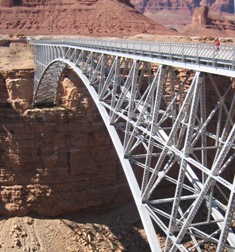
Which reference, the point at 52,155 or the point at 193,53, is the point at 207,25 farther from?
the point at 193,53

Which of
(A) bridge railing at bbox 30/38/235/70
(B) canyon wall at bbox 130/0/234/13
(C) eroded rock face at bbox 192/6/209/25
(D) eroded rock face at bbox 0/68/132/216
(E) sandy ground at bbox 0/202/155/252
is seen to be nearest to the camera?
(A) bridge railing at bbox 30/38/235/70

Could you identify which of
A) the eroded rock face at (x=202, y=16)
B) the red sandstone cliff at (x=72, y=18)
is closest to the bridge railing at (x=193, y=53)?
the red sandstone cliff at (x=72, y=18)

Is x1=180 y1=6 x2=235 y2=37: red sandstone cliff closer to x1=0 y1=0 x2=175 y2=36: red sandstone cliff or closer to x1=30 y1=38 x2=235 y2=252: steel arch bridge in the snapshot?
x1=0 y1=0 x2=175 y2=36: red sandstone cliff

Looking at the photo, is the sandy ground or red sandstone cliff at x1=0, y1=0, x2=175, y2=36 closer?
the sandy ground

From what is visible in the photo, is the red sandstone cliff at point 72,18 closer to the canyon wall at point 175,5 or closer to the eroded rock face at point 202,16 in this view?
the eroded rock face at point 202,16

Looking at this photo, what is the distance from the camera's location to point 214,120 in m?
32.6

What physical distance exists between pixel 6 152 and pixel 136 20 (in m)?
60.0

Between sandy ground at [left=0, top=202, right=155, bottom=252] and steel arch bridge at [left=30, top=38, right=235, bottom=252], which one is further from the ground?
steel arch bridge at [left=30, top=38, right=235, bottom=252]

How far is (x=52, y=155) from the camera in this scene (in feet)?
102

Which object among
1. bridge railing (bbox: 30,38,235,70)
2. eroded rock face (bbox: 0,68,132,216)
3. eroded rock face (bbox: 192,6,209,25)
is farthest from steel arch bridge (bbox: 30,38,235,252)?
eroded rock face (bbox: 192,6,209,25)

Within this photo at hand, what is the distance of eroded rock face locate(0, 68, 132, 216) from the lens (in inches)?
1203

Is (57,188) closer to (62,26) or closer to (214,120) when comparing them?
(214,120)

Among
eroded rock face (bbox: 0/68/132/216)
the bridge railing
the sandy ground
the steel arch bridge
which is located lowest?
the sandy ground

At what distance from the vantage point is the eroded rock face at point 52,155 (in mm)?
30547
